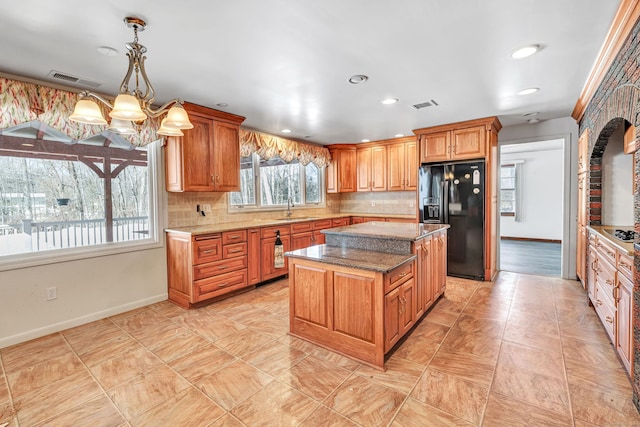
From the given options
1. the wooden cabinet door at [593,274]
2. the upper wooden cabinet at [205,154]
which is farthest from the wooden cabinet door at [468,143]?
the upper wooden cabinet at [205,154]

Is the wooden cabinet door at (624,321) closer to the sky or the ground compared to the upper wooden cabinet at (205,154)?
closer to the ground

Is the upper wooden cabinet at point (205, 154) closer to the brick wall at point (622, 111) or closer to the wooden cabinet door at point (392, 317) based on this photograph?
the wooden cabinet door at point (392, 317)

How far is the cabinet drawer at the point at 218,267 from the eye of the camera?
136 inches

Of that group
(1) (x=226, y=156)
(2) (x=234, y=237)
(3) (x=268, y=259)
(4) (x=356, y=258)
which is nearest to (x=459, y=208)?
(4) (x=356, y=258)

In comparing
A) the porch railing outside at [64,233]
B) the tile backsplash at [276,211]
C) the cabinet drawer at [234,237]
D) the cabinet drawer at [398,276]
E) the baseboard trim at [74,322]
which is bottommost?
the baseboard trim at [74,322]

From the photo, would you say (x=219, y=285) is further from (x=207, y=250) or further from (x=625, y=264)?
(x=625, y=264)

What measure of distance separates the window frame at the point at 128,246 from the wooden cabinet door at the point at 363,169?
3.72 m

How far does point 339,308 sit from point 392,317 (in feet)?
1.34

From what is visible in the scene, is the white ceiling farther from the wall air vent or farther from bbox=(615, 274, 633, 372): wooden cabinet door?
bbox=(615, 274, 633, 372): wooden cabinet door

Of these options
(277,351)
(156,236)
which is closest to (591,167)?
(277,351)

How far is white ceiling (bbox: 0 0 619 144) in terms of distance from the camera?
5.86 ft

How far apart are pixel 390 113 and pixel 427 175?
1320 mm

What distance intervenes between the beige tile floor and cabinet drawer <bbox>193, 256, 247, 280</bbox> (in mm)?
511

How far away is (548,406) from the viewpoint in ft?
5.96
